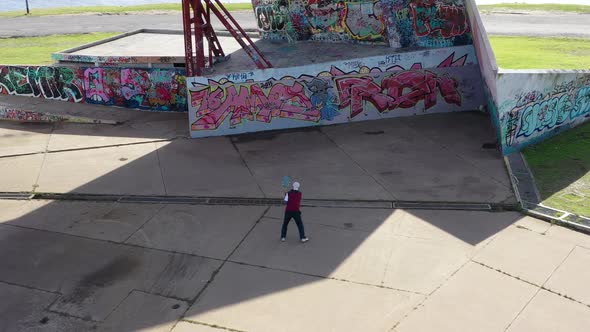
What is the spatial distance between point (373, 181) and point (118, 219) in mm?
7404

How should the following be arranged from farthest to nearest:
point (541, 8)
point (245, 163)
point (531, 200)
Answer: point (541, 8)
point (245, 163)
point (531, 200)

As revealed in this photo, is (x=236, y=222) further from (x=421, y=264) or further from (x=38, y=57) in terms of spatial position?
(x=38, y=57)

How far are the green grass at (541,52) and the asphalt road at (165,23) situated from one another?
2.49m

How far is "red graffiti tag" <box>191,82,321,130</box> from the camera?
2181cm

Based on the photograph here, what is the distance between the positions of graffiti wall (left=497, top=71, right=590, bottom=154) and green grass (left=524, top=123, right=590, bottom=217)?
0.46 metres

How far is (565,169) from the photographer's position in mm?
17672

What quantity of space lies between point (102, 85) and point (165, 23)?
19.7 meters

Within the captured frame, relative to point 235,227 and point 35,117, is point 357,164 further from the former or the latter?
point 35,117

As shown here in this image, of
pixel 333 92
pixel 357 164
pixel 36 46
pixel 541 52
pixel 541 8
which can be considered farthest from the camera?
pixel 541 8

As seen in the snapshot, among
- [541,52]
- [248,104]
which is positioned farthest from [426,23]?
[541,52]

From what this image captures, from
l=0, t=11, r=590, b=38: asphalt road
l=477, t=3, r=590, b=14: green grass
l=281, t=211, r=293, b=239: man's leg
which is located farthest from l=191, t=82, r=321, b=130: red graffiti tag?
l=477, t=3, r=590, b=14: green grass

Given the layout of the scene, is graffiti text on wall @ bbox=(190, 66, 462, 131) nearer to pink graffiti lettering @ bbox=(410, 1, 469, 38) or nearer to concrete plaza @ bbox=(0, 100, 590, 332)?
pink graffiti lettering @ bbox=(410, 1, 469, 38)

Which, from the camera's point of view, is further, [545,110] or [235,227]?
[545,110]

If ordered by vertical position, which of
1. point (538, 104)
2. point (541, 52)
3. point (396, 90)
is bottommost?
point (396, 90)
